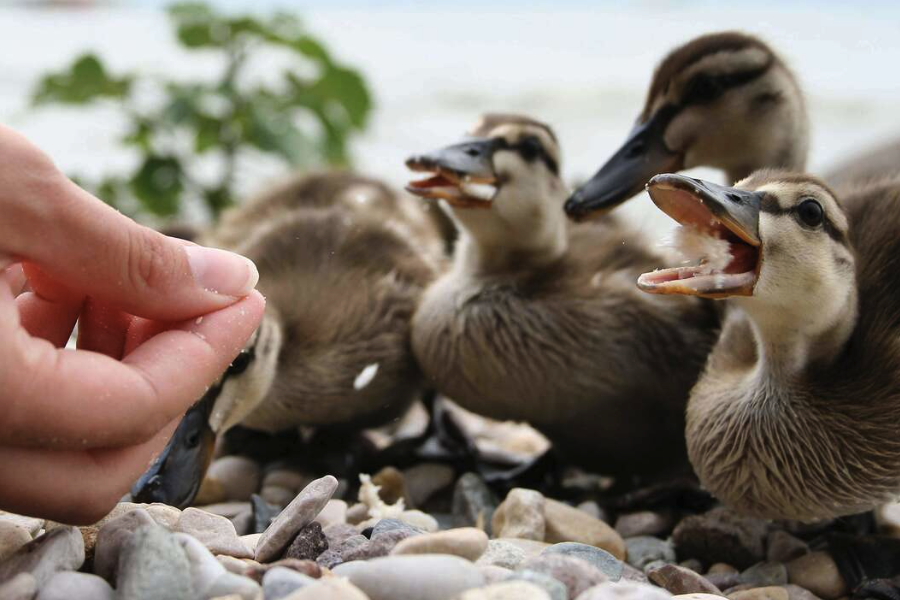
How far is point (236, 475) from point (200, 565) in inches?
44.0

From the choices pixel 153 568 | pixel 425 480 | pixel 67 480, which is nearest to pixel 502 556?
pixel 153 568

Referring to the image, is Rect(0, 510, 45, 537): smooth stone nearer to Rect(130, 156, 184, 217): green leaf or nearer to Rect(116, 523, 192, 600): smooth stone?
Rect(116, 523, 192, 600): smooth stone

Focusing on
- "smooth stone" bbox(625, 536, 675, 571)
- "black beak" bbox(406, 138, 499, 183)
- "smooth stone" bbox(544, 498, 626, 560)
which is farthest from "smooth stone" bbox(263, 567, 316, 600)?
"black beak" bbox(406, 138, 499, 183)

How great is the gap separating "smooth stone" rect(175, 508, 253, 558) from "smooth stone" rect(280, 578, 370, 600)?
13.0 inches

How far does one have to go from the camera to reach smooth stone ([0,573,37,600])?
1.24 meters

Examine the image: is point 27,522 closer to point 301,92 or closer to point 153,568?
point 153,568

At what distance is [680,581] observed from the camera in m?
1.68

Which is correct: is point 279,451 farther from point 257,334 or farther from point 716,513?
point 716,513

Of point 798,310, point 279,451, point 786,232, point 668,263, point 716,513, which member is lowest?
point 279,451

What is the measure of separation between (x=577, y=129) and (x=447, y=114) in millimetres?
777

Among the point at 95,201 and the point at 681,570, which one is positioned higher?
the point at 95,201

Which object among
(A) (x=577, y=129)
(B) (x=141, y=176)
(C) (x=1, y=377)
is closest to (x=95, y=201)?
(C) (x=1, y=377)

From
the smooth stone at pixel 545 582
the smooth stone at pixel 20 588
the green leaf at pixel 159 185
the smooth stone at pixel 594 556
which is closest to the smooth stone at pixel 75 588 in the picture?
the smooth stone at pixel 20 588

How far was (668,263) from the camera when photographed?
2.44 meters
